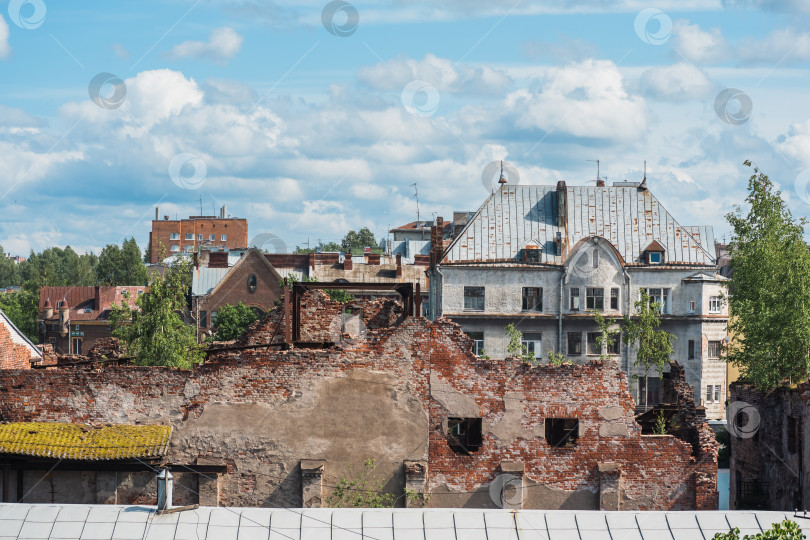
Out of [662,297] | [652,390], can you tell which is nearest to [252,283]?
[662,297]

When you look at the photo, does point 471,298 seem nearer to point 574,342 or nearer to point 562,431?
point 574,342

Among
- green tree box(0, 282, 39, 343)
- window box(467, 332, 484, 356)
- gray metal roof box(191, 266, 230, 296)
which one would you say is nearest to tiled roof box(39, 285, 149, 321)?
green tree box(0, 282, 39, 343)

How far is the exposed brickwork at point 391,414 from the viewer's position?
71.1ft

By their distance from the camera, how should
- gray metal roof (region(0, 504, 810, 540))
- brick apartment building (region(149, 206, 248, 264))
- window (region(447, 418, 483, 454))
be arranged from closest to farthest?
gray metal roof (region(0, 504, 810, 540))
window (region(447, 418, 483, 454))
brick apartment building (region(149, 206, 248, 264))

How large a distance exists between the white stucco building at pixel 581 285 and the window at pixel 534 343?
58 millimetres

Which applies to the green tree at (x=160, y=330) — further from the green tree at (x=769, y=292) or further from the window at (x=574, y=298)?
the window at (x=574, y=298)

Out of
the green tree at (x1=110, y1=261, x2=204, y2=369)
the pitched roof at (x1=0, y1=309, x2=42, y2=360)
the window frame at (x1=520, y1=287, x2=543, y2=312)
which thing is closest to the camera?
the pitched roof at (x1=0, y1=309, x2=42, y2=360)

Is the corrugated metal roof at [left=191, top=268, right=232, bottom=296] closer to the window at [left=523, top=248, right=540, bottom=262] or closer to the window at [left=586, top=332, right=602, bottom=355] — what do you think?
the window at [left=523, top=248, right=540, bottom=262]

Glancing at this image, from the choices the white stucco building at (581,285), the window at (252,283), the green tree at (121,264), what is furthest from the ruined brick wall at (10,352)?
the green tree at (121,264)

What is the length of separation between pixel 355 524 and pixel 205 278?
6782 centimetres

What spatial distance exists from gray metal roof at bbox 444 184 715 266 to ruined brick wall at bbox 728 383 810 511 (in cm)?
2534

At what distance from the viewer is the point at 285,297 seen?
74.2 feet

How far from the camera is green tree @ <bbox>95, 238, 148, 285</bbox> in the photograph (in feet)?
413

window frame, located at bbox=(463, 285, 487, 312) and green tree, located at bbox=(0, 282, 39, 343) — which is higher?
window frame, located at bbox=(463, 285, 487, 312)
